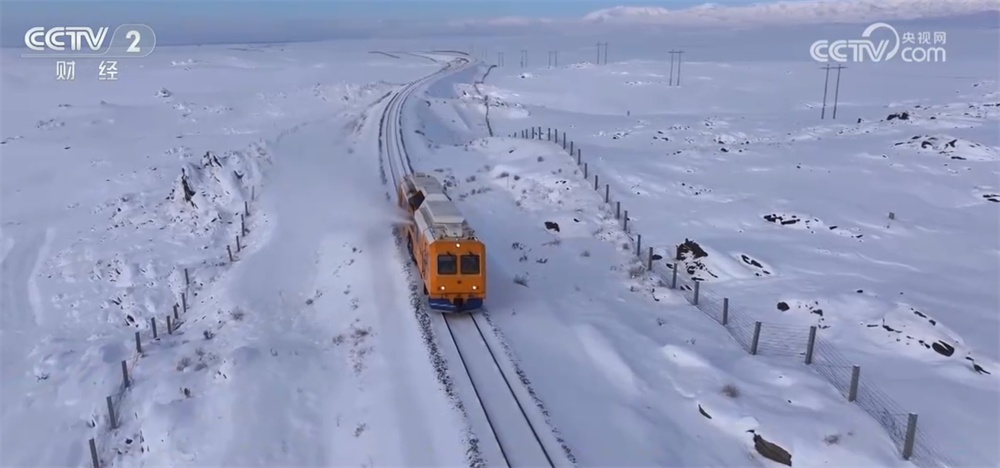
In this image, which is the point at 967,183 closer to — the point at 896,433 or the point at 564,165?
the point at 564,165

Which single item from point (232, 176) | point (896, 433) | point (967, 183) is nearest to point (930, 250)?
point (967, 183)

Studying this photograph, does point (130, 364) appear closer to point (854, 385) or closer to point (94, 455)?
point (94, 455)

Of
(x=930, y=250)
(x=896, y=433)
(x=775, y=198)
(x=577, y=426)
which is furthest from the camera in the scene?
(x=775, y=198)

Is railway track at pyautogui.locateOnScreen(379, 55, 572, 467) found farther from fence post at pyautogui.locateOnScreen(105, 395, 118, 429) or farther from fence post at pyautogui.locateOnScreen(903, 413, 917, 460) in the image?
fence post at pyautogui.locateOnScreen(105, 395, 118, 429)

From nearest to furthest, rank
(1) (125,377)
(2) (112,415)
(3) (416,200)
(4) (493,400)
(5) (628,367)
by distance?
(4) (493,400) < (2) (112,415) < (5) (628,367) < (1) (125,377) < (3) (416,200)

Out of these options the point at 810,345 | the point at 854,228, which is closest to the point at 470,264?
the point at 810,345

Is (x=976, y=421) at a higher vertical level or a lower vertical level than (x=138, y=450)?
higher
